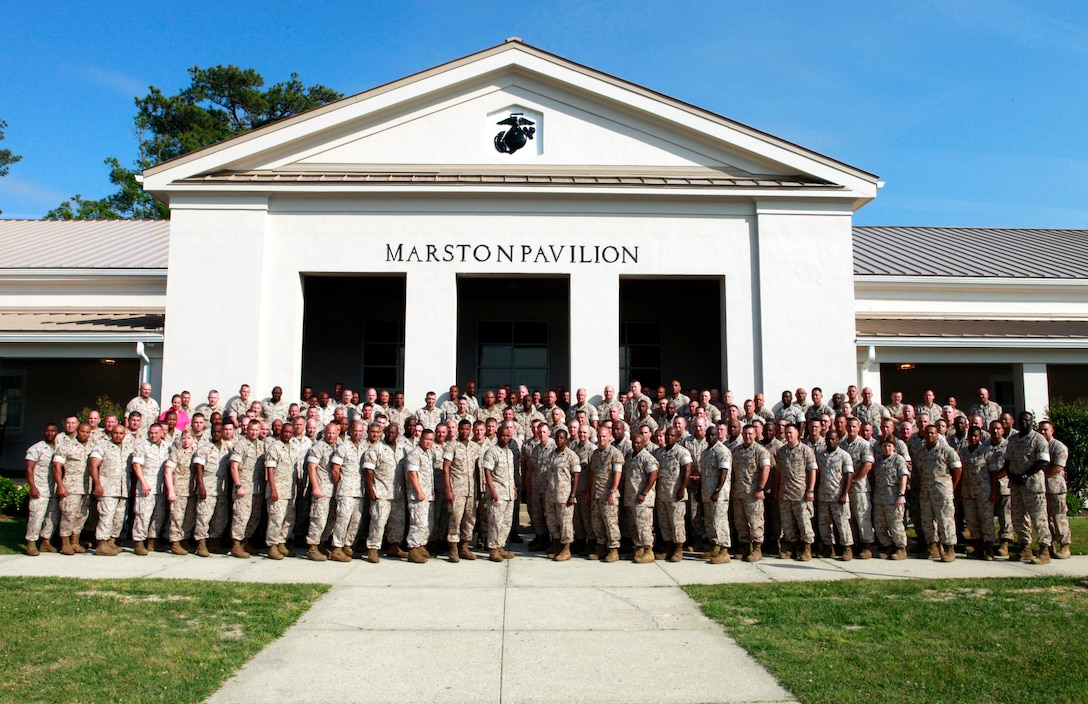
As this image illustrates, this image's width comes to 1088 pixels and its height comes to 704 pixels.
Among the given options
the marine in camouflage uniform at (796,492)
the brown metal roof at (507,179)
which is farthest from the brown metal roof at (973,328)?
the marine in camouflage uniform at (796,492)

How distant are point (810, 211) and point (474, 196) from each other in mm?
6131

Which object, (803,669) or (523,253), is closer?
(803,669)

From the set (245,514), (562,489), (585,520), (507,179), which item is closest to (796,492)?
(585,520)

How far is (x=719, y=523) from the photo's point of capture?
9.99 metres

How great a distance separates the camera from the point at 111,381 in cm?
2011

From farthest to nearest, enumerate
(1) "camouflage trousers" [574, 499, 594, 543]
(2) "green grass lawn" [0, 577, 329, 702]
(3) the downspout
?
(3) the downspout, (1) "camouflage trousers" [574, 499, 594, 543], (2) "green grass lawn" [0, 577, 329, 702]

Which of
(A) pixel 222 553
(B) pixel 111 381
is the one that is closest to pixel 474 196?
(A) pixel 222 553

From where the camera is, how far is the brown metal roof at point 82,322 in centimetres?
1533

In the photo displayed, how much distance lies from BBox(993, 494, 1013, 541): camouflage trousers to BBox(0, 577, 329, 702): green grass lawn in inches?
328

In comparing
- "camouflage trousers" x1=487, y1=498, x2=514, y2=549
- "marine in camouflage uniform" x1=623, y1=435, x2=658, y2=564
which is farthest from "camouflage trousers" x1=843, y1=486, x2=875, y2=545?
"camouflage trousers" x1=487, y1=498, x2=514, y2=549

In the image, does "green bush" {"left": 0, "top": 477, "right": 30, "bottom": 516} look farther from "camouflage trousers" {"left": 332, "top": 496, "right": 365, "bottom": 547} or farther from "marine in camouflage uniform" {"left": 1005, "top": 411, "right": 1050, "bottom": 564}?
"marine in camouflage uniform" {"left": 1005, "top": 411, "right": 1050, "bottom": 564}

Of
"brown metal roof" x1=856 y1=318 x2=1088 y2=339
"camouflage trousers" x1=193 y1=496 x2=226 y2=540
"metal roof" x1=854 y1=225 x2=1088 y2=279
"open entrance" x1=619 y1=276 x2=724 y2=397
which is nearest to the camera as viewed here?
"camouflage trousers" x1=193 y1=496 x2=226 y2=540

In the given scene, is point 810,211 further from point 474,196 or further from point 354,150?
point 354,150

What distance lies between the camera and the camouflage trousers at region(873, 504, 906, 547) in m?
10.1
